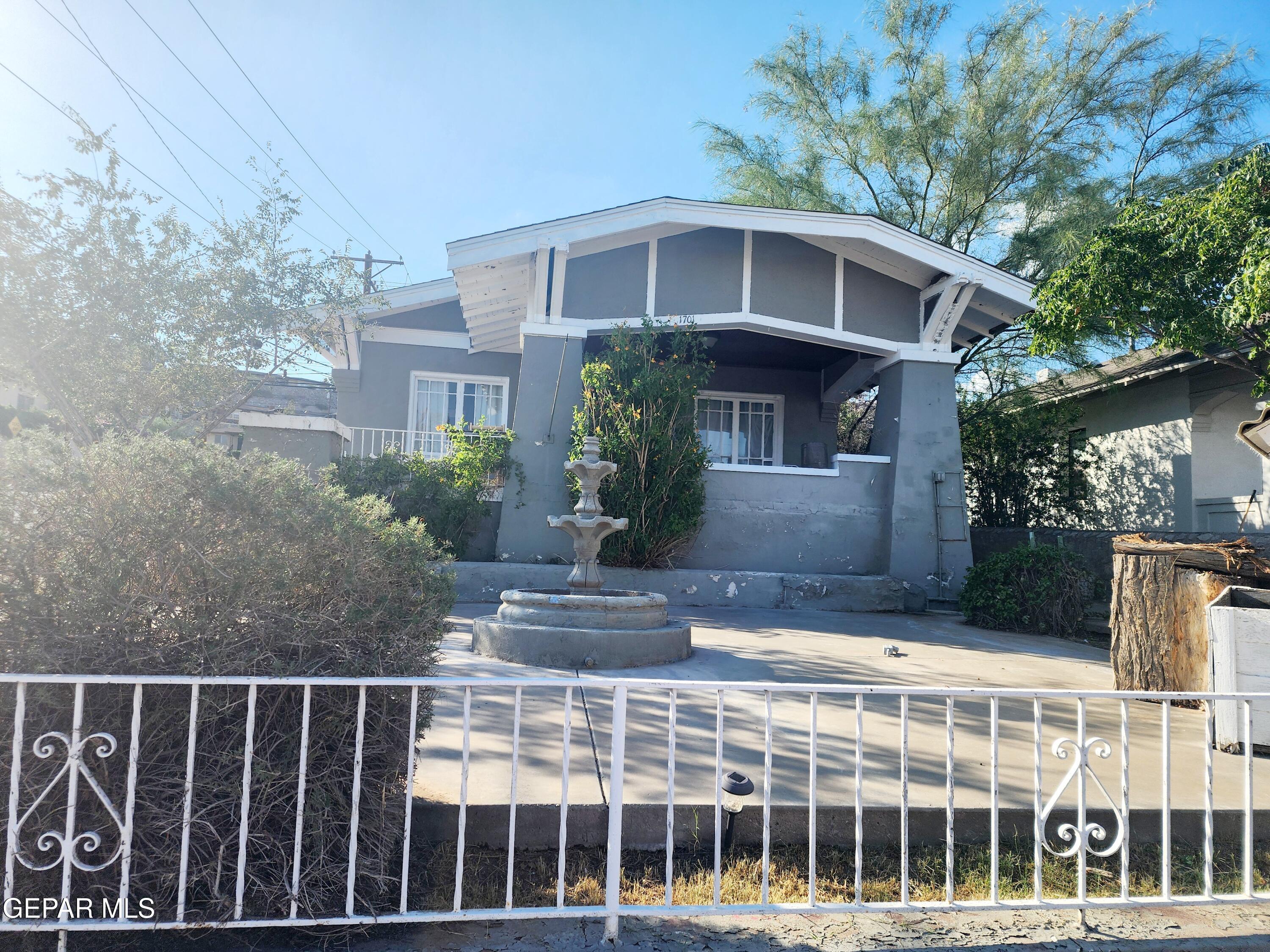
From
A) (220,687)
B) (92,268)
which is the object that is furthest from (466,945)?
(92,268)

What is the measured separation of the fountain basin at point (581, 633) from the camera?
225 inches

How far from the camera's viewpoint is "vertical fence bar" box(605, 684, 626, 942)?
7.80ft

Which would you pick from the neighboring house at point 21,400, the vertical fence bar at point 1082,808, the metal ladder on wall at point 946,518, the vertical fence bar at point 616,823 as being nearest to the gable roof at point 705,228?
the metal ladder on wall at point 946,518

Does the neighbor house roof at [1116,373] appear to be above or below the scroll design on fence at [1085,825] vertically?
above

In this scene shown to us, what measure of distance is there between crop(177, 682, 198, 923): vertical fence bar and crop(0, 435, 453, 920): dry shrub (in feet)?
0.13

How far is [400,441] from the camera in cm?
1335

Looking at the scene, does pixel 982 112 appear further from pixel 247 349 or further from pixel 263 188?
pixel 247 349

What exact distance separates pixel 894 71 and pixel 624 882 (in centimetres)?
1621

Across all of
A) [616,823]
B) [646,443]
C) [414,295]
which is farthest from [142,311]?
[616,823]

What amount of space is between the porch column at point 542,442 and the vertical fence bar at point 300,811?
7714 mm

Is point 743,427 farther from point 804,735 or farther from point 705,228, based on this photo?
point 804,735

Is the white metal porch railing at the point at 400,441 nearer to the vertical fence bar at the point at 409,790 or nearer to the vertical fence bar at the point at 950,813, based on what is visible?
the vertical fence bar at the point at 409,790

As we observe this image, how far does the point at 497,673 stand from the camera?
532cm

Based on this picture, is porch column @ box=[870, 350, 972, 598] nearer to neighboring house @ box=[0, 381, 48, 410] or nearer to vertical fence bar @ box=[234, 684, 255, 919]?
vertical fence bar @ box=[234, 684, 255, 919]
